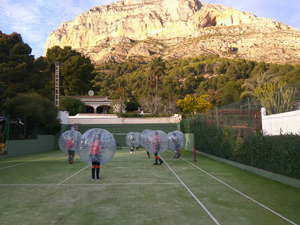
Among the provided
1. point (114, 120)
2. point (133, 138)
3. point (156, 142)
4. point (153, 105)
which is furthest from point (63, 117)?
point (153, 105)

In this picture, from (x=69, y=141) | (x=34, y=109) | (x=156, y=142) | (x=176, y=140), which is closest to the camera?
(x=156, y=142)

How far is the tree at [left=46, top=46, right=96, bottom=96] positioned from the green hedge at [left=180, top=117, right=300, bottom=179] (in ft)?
151

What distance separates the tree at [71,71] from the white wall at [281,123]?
52284 mm

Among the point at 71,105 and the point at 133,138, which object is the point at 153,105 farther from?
the point at 133,138

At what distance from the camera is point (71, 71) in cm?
5850

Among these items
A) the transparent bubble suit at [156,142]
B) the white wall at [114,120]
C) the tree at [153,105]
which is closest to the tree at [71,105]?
the white wall at [114,120]

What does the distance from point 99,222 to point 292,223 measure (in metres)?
3.78

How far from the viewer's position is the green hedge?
834 centimetres

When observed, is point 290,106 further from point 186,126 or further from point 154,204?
point 186,126

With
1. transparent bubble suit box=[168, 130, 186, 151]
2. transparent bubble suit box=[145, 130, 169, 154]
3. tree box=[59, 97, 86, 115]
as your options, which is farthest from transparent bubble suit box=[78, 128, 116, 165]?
tree box=[59, 97, 86, 115]

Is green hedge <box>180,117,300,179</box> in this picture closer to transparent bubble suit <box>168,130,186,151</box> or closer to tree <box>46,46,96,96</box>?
transparent bubble suit <box>168,130,186,151</box>

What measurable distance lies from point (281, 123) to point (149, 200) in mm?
5488

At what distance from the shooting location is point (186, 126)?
2639cm

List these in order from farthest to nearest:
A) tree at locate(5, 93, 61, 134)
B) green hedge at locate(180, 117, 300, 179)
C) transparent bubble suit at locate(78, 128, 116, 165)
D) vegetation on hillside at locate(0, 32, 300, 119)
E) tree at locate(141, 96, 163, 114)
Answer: tree at locate(141, 96, 163, 114), vegetation on hillside at locate(0, 32, 300, 119), tree at locate(5, 93, 61, 134), transparent bubble suit at locate(78, 128, 116, 165), green hedge at locate(180, 117, 300, 179)
